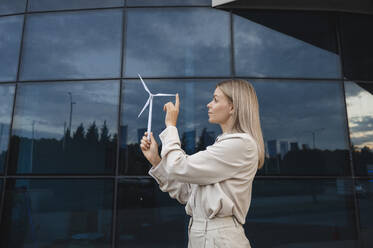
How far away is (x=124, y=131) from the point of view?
6.00 meters

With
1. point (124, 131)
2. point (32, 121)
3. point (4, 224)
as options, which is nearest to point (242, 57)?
point (124, 131)

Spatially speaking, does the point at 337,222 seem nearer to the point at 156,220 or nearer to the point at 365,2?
the point at 156,220

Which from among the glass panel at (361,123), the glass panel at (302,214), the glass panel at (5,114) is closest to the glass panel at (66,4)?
the glass panel at (5,114)

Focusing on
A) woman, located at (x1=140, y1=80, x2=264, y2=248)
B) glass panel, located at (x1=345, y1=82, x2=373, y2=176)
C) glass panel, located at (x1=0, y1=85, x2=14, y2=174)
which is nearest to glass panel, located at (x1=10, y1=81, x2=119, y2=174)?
glass panel, located at (x1=0, y1=85, x2=14, y2=174)

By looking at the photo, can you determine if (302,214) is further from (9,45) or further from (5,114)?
(9,45)

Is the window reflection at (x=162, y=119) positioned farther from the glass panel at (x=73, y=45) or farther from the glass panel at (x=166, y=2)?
the glass panel at (x=166, y=2)

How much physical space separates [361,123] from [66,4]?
729 centimetres

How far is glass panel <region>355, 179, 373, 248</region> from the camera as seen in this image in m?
5.69

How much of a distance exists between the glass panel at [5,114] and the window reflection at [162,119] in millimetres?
2590

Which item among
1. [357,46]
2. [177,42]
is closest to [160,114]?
[177,42]

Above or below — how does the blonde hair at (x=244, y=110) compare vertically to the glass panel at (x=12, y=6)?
below

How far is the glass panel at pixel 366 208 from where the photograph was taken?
569 cm

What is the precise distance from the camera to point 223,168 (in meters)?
1.55

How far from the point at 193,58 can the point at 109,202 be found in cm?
352
